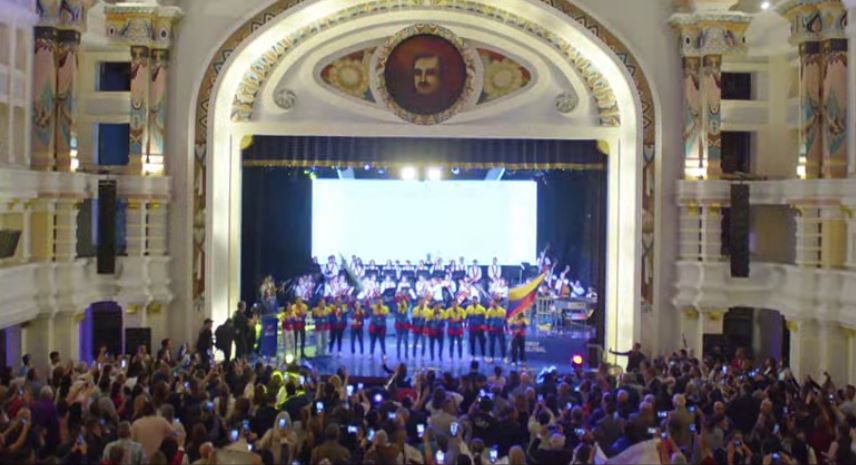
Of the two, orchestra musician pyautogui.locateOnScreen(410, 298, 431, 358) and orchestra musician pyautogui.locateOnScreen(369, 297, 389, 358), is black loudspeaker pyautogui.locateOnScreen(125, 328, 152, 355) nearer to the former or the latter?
orchestra musician pyautogui.locateOnScreen(369, 297, 389, 358)

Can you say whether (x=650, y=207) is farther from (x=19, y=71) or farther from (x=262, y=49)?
(x=19, y=71)

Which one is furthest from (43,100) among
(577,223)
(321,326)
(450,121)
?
(577,223)

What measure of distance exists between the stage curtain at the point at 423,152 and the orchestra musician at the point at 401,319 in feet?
10.2

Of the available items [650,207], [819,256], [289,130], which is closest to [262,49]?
[289,130]

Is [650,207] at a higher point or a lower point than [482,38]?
lower

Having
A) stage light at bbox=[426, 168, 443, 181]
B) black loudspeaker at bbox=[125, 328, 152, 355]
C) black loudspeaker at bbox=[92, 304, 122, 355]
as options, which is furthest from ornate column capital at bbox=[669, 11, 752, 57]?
black loudspeaker at bbox=[92, 304, 122, 355]

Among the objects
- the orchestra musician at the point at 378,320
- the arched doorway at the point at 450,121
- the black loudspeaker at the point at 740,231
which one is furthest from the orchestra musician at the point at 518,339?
the black loudspeaker at the point at 740,231

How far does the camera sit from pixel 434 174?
86.2 feet

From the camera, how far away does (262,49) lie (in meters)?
21.9

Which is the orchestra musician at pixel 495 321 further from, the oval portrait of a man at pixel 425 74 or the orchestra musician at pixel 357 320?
the oval portrait of a man at pixel 425 74

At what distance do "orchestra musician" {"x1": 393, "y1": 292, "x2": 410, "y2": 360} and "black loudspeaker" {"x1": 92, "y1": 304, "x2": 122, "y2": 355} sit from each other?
19.4 feet

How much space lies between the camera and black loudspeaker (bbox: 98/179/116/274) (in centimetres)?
1994

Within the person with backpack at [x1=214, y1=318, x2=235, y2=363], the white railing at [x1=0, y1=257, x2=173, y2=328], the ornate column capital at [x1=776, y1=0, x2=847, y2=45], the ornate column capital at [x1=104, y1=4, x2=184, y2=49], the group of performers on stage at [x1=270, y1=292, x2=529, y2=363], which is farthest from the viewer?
the group of performers on stage at [x1=270, y1=292, x2=529, y2=363]

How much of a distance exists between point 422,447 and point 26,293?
9372 mm
